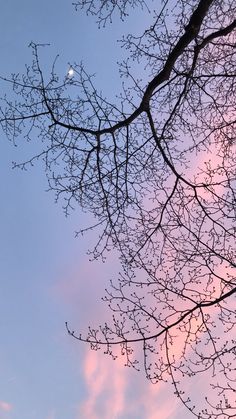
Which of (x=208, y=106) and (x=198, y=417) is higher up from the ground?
(x=208, y=106)

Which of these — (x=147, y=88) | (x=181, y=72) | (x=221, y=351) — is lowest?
(x=221, y=351)

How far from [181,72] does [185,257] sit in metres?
2.58

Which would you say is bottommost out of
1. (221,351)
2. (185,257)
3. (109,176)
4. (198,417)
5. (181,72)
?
(198,417)

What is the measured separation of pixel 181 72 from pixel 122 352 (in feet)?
12.5

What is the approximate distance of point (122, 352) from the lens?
20.7ft

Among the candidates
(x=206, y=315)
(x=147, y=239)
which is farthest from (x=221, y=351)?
(x=147, y=239)

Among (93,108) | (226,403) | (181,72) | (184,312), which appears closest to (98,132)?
(93,108)

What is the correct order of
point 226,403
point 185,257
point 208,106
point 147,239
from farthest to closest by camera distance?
Result: 1. point 208,106
2. point 147,239
3. point 185,257
4. point 226,403

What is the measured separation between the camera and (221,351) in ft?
20.2

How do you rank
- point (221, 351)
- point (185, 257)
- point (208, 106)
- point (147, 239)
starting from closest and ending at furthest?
point (221, 351), point (185, 257), point (147, 239), point (208, 106)

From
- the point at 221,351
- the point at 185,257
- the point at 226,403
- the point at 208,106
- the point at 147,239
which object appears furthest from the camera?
the point at 208,106

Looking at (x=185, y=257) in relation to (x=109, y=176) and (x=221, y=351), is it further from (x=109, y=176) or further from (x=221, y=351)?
(x=109, y=176)

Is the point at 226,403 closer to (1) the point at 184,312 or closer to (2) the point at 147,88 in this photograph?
(1) the point at 184,312

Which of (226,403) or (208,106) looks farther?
(208,106)
